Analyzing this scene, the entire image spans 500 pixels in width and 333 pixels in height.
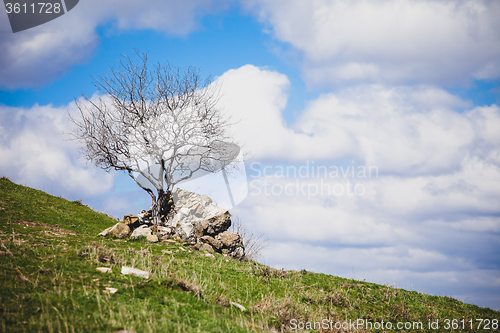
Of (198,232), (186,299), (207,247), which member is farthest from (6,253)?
(198,232)

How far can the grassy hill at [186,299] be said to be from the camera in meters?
6.98

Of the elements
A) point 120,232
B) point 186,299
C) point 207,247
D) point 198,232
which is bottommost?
point 186,299

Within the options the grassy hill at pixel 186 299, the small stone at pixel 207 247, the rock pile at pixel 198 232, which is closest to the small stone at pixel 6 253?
the grassy hill at pixel 186 299

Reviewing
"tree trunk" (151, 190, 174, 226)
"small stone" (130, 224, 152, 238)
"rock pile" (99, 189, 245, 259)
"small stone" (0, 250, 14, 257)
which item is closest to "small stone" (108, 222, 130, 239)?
"rock pile" (99, 189, 245, 259)

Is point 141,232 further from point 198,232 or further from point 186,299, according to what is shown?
point 186,299

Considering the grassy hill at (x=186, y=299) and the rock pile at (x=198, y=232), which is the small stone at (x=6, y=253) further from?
the rock pile at (x=198, y=232)

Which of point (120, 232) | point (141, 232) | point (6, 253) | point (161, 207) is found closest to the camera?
point (6, 253)

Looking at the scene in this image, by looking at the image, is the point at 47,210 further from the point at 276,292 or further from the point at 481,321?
the point at 481,321

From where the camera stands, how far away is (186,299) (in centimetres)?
920

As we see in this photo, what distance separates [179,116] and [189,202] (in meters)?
7.98

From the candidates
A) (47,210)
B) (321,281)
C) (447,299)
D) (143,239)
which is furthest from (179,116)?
(447,299)

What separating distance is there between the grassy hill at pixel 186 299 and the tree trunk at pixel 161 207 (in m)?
6.03

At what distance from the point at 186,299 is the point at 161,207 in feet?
56.5

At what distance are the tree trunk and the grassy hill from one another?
6.03m
